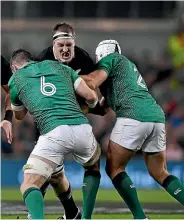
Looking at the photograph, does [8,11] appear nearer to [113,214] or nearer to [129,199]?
[113,214]

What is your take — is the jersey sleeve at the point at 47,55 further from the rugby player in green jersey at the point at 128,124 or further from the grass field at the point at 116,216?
the grass field at the point at 116,216

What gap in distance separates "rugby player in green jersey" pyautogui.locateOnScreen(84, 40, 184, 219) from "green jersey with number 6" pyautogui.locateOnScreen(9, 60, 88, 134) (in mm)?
461

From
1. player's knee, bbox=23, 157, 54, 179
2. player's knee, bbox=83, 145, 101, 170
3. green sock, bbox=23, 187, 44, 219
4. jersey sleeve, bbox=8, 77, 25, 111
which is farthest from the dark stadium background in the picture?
green sock, bbox=23, 187, 44, 219

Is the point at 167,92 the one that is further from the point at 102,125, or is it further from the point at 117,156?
the point at 117,156

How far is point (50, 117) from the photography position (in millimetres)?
8570

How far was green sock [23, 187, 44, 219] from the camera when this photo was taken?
8.31m

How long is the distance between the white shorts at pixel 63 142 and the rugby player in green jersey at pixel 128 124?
26.7 inches

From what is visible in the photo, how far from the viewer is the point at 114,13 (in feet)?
85.5

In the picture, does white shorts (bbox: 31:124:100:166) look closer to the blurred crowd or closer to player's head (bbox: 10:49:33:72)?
player's head (bbox: 10:49:33:72)

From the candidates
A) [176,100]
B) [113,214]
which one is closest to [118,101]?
[113,214]

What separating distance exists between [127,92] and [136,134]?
51cm

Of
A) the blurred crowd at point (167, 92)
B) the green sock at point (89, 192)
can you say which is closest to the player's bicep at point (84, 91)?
the green sock at point (89, 192)

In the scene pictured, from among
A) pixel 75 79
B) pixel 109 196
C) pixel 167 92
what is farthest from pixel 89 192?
pixel 167 92

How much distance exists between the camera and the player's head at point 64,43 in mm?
9164
